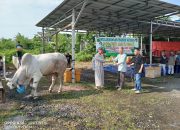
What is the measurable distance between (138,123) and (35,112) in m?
2.93

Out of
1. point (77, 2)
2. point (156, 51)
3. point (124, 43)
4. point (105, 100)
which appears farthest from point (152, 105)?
point (156, 51)

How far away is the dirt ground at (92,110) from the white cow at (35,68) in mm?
589

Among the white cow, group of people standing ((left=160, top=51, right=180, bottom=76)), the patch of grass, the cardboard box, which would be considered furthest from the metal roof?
the patch of grass

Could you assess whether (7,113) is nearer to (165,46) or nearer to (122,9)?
(122,9)

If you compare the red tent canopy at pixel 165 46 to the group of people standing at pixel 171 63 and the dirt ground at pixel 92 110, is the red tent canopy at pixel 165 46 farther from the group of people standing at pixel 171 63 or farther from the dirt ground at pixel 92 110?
the dirt ground at pixel 92 110

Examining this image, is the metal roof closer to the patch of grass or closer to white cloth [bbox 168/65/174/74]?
white cloth [bbox 168/65/174/74]

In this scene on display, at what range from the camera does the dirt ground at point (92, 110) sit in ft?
22.4

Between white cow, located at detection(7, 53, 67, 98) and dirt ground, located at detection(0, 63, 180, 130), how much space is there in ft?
1.93

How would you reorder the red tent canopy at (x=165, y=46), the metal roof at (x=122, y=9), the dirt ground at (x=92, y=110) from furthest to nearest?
the red tent canopy at (x=165, y=46) < the metal roof at (x=122, y=9) < the dirt ground at (x=92, y=110)

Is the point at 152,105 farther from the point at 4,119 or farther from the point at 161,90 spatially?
the point at 4,119

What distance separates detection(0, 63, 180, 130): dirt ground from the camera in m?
6.84

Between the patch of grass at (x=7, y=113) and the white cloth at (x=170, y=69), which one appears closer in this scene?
the patch of grass at (x=7, y=113)

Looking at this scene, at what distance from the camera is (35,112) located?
26.6 feet

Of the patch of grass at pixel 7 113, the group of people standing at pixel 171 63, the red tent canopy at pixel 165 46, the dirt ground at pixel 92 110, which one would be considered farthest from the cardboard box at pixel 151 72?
the red tent canopy at pixel 165 46
